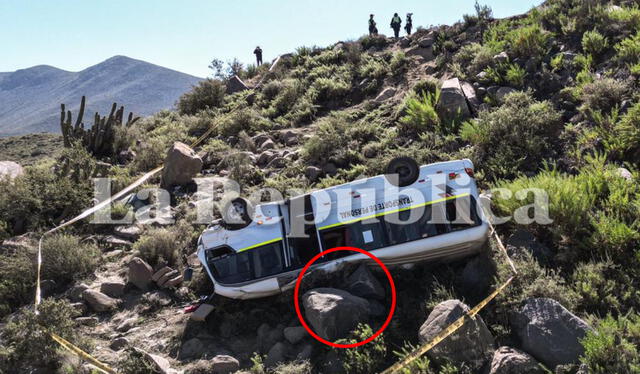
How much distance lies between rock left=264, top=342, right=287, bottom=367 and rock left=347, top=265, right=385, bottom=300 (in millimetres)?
1499

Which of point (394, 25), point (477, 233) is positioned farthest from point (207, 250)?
point (394, 25)

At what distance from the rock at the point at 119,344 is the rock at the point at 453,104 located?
1010cm

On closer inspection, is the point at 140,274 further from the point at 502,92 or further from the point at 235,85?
the point at 235,85

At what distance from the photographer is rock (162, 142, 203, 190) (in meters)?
13.4

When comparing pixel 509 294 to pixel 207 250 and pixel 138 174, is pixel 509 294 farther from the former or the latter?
pixel 138 174

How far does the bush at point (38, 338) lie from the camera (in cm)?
729

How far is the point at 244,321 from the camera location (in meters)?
8.17

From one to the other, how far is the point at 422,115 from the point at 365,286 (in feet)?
23.4

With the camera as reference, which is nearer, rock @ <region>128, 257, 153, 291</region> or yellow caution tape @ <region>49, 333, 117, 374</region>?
yellow caution tape @ <region>49, 333, 117, 374</region>

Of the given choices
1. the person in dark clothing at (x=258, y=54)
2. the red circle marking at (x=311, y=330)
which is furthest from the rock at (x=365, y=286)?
the person in dark clothing at (x=258, y=54)

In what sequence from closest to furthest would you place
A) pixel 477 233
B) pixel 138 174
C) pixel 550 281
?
1. pixel 550 281
2. pixel 477 233
3. pixel 138 174

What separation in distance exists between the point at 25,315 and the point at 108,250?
10.6 feet

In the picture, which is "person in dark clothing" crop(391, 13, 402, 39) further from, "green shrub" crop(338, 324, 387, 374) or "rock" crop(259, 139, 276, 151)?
"green shrub" crop(338, 324, 387, 374)

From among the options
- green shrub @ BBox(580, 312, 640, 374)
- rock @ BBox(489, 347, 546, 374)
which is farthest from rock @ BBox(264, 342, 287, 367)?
green shrub @ BBox(580, 312, 640, 374)
